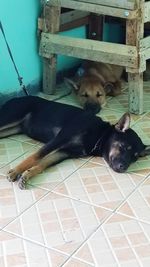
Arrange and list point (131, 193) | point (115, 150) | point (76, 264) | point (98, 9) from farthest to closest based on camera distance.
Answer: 1. point (98, 9)
2. point (115, 150)
3. point (131, 193)
4. point (76, 264)

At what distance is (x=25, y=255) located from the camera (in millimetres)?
1963

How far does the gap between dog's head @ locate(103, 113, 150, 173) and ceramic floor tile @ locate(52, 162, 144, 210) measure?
63 mm

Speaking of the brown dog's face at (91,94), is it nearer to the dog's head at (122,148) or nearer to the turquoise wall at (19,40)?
the turquoise wall at (19,40)

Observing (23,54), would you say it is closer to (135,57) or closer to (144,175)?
(135,57)

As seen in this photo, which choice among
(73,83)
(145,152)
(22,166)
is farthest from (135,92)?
(22,166)

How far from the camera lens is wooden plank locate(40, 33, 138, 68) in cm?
326

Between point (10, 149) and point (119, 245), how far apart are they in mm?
1102

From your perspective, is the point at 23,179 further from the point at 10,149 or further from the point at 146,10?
the point at 146,10

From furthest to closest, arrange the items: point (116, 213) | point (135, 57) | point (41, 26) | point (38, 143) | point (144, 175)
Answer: point (41, 26) < point (135, 57) < point (38, 143) < point (144, 175) < point (116, 213)

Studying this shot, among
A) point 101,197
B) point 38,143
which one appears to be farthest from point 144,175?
point 38,143

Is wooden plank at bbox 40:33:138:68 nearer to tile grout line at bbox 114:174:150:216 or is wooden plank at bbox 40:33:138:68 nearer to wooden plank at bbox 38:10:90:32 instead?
wooden plank at bbox 38:10:90:32

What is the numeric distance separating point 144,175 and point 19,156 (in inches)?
29.5

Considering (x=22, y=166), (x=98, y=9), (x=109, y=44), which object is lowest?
(x=22, y=166)

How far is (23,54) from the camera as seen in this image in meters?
Result: 3.56
